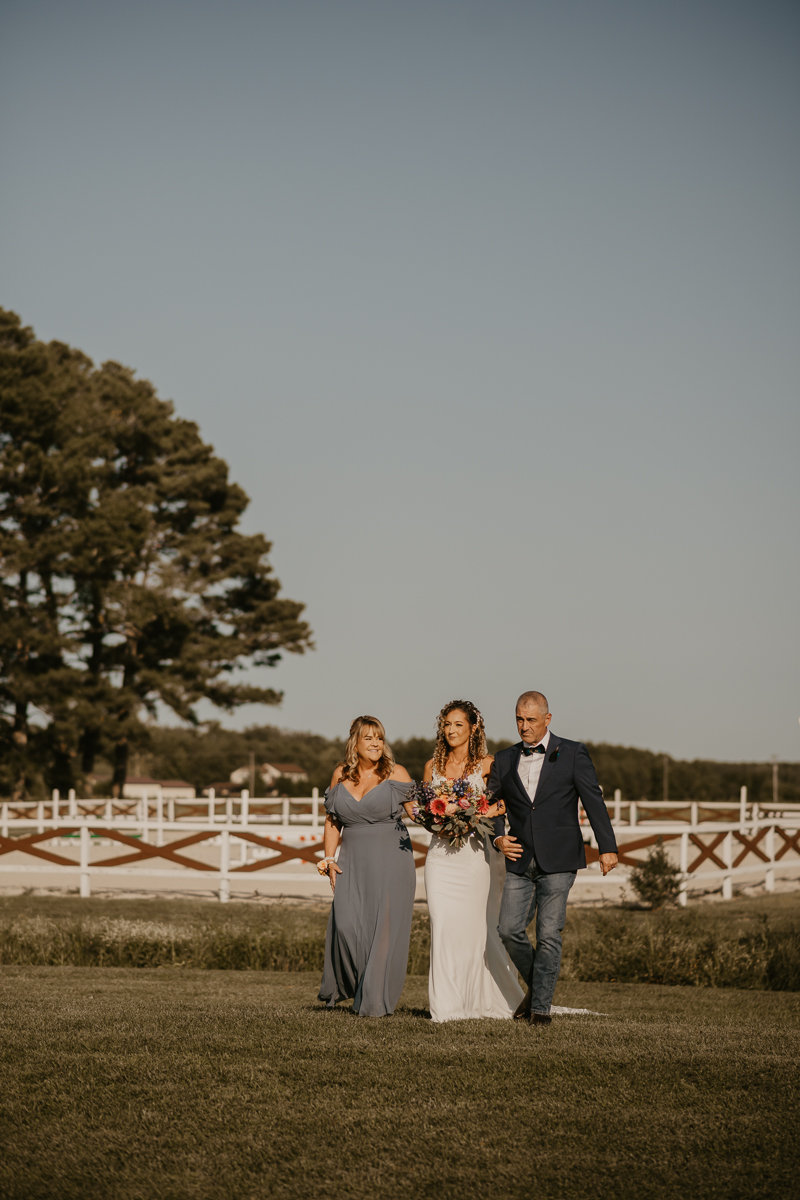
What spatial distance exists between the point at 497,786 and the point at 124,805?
96.1ft

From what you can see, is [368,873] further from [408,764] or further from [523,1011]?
[408,764]

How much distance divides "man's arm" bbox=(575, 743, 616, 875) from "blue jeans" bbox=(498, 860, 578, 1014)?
299 millimetres

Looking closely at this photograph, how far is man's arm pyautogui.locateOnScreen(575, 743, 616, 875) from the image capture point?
709 cm

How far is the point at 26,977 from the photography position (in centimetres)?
1034

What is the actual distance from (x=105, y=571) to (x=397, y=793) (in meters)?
35.3

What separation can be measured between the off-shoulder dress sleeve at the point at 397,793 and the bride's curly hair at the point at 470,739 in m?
0.27

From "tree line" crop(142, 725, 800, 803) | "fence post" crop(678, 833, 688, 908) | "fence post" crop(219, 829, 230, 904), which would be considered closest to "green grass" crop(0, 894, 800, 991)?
"fence post" crop(678, 833, 688, 908)

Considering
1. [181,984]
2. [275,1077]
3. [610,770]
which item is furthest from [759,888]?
[610,770]

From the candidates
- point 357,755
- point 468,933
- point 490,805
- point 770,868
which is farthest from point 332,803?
point 770,868

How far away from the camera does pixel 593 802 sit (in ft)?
23.6

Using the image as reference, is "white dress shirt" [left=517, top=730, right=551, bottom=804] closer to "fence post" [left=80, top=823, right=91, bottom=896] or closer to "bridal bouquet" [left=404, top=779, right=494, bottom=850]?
"bridal bouquet" [left=404, top=779, right=494, bottom=850]

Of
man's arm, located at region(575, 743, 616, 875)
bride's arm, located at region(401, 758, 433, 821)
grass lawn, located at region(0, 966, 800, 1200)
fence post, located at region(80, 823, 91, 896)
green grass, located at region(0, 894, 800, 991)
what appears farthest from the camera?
fence post, located at region(80, 823, 91, 896)

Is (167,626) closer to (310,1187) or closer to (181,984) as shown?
(181,984)

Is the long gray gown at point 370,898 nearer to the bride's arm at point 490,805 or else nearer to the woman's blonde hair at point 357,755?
the woman's blonde hair at point 357,755
